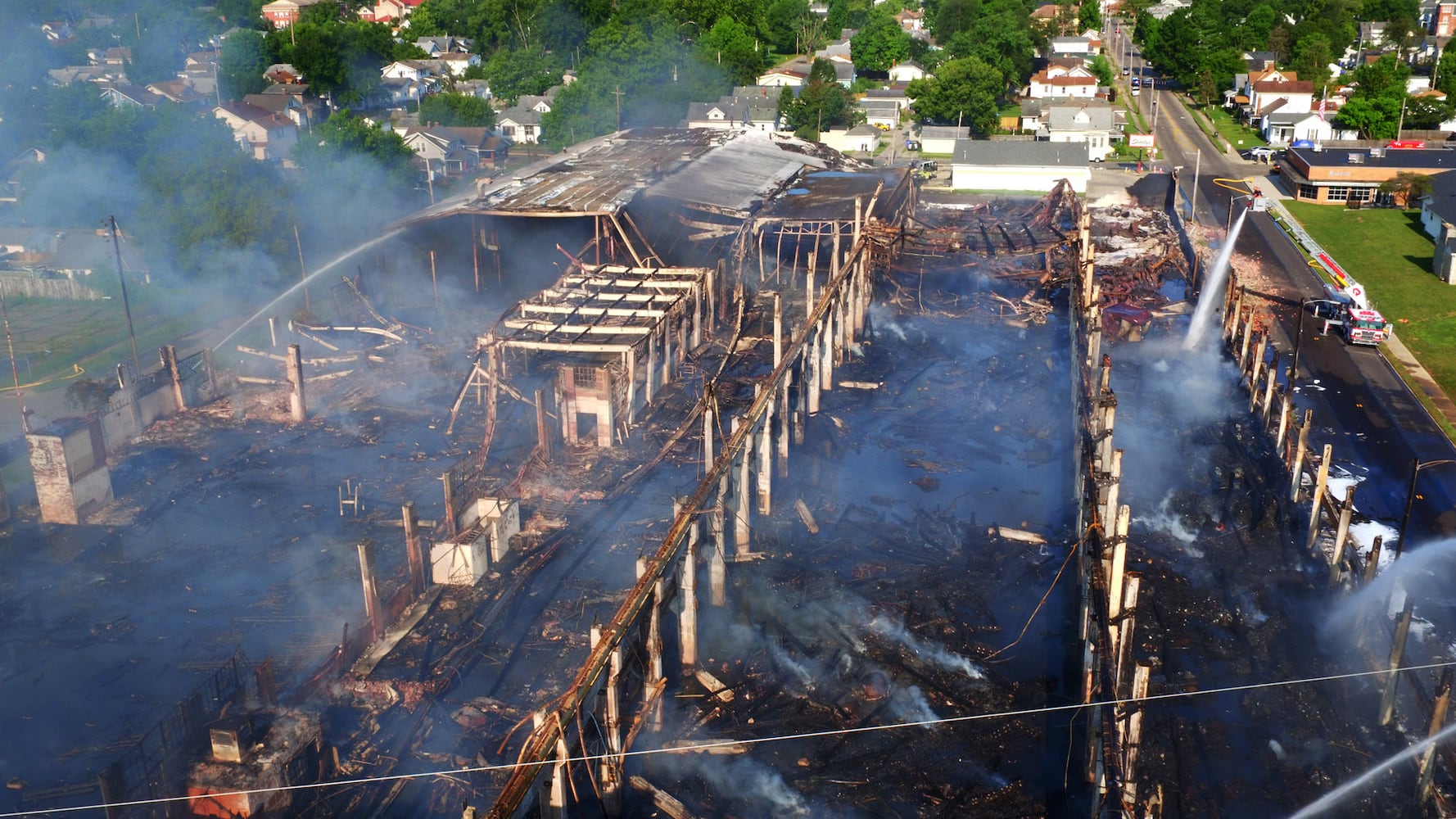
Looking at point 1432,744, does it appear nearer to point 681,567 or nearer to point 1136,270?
point 681,567

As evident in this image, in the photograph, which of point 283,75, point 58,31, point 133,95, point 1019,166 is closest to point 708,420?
point 1019,166

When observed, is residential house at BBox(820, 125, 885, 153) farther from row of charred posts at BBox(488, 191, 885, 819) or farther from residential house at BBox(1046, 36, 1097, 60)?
row of charred posts at BBox(488, 191, 885, 819)

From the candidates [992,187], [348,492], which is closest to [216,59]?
[992,187]

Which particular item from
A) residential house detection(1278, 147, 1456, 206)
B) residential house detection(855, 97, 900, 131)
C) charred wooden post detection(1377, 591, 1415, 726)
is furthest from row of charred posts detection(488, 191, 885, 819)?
residential house detection(855, 97, 900, 131)

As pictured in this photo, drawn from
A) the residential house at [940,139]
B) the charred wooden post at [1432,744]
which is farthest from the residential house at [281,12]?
the charred wooden post at [1432,744]

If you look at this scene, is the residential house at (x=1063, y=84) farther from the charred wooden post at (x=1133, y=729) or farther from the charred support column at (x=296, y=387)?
the charred wooden post at (x=1133, y=729)
